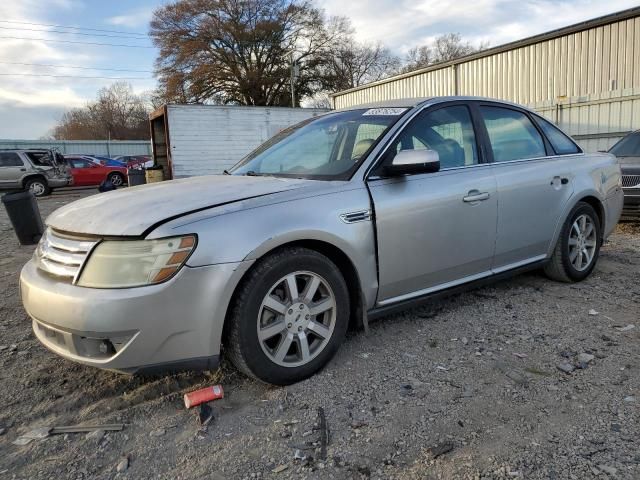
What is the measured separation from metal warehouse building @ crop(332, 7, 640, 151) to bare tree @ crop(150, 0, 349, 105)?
2450cm

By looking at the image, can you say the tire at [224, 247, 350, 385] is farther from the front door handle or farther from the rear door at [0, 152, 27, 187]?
the rear door at [0, 152, 27, 187]

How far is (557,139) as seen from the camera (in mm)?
4316

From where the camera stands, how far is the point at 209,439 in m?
2.25

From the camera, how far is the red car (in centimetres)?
2075

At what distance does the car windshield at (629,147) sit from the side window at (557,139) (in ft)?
12.9

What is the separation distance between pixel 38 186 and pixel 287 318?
1826 cm

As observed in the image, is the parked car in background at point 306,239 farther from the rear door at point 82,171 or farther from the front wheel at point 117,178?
the rear door at point 82,171

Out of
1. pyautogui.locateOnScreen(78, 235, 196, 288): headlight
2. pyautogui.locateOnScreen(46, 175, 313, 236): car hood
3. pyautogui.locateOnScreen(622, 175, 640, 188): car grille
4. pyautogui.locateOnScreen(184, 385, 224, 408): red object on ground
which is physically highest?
pyautogui.locateOnScreen(46, 175, 313, 236): car hood

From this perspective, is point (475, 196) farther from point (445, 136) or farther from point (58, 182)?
→ point (58, 182)

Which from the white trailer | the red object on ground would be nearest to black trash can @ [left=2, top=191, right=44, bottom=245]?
the red object on ground

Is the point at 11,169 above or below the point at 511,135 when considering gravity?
above

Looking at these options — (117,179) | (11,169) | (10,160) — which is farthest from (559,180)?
(117,179)

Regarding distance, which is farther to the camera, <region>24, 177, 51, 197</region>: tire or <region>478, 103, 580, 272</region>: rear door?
<region>24, 177, 51, 197</region>: tire

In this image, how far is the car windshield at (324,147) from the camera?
124 inches
